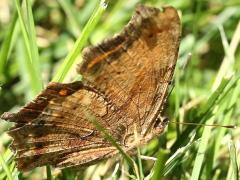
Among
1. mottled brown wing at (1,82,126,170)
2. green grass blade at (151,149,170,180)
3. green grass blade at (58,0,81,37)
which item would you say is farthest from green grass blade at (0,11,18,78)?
green grass blade at (151,149,170,180)

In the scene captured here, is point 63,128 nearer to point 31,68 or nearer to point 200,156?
point 31,68

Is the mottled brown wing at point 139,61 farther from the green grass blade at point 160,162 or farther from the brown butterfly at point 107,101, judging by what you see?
the green grass blade at point 160,162

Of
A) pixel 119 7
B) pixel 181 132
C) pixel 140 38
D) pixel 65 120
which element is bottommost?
pixel 181 132

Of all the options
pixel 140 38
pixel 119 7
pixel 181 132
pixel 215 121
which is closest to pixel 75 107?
pixel 140 38

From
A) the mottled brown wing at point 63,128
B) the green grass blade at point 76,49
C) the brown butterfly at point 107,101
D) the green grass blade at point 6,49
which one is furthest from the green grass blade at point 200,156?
the green grass blade at point 6,49

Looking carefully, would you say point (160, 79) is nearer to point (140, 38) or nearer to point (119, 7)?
point (140, 38)
